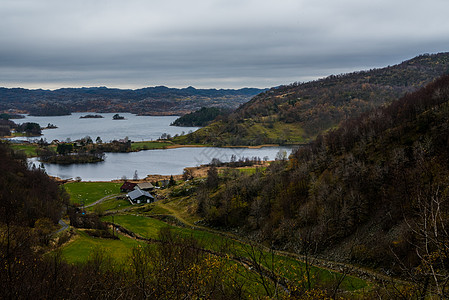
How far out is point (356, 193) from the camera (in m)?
30.1

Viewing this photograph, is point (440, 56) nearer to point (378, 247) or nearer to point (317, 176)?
point (317, 176)

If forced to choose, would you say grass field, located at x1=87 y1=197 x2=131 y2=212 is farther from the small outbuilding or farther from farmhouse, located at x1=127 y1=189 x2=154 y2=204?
the small outbuilding

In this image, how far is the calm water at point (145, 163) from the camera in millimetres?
88750

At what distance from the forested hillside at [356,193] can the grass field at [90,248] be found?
40.6 feet

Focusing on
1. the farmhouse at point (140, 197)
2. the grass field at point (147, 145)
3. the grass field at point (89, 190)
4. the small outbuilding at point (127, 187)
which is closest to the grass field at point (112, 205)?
the farmhouse at point (140, 197)

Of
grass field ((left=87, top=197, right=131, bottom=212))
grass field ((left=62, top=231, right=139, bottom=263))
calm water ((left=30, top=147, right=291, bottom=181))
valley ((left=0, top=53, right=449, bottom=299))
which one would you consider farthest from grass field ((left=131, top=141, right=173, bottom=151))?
grass field ((left=62, top=231, right=139, bottom=263))

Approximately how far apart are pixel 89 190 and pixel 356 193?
184 ft

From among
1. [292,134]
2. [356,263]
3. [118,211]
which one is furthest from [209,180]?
[292,134]

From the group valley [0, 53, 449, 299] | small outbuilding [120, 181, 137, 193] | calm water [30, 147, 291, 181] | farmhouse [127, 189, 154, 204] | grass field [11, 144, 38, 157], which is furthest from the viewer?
grass field [11, 144, 38, 157]

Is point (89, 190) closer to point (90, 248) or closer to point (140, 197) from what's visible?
point (140, 197)

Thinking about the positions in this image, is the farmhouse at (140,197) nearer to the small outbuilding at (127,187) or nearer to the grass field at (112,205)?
the grass field at (112,205)

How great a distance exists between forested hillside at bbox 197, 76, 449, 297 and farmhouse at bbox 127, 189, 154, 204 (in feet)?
52.2

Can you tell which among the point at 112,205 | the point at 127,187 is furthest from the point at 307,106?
the point at 112,205

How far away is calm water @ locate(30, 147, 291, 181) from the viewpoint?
291 feet
